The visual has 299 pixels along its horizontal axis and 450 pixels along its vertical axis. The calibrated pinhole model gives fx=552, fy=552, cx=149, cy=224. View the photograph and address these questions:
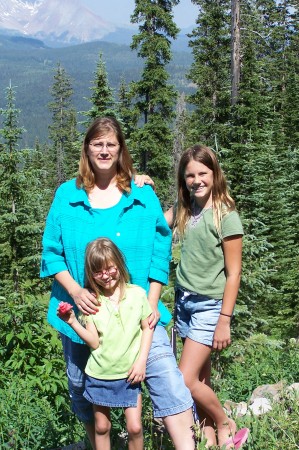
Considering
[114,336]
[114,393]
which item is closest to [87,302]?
[114,336]

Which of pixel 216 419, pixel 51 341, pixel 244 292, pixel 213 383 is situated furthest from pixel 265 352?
pixel 216 419

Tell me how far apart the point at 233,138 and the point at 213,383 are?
12.3 m

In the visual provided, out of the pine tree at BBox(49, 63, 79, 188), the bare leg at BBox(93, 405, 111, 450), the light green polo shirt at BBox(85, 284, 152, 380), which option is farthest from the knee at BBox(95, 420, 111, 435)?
the pine tree at BBox(49, 63, 79, 188)

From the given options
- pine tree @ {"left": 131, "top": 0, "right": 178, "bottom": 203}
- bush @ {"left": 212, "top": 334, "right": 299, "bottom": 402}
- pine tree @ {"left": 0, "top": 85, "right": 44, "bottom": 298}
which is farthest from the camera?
pine tree @ {"left": 131, "top": 0, "right": 178, "bottom": 203}

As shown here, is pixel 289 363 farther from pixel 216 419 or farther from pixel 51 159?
pixel 51 159

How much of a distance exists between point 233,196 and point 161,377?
10.7m

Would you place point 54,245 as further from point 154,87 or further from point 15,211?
point 154,87

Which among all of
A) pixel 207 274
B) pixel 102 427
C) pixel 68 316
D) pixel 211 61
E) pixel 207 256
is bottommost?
pixel 102 427

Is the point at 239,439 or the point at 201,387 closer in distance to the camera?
the point at 239,439

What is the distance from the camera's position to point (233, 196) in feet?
43.7

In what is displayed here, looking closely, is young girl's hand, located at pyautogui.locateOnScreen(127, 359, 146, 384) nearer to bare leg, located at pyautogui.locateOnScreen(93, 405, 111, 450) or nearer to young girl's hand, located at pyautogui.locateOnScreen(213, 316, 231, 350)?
bare leg, located at pyautogui.locateOnScreen(93, 405, 111, 450)

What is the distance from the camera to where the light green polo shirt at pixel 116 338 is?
114 inches

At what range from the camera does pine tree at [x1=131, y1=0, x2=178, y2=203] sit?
76.5 feet

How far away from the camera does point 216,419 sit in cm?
336
